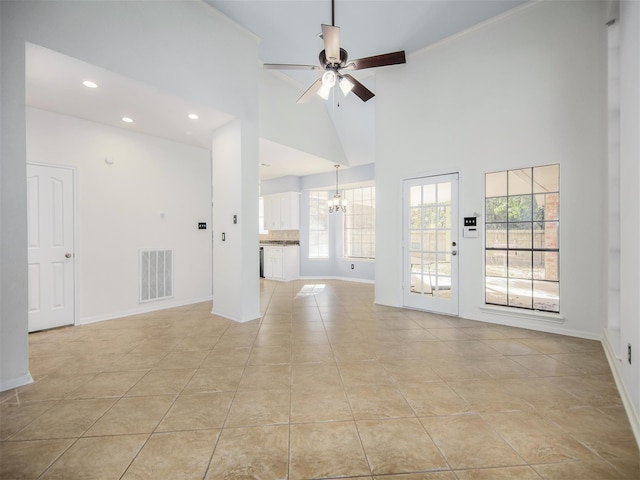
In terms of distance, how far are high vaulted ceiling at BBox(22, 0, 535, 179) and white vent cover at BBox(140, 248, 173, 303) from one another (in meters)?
1.84

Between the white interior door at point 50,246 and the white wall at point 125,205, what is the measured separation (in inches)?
4.2

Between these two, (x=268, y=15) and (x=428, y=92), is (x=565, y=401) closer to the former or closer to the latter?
(x=428, y=92)

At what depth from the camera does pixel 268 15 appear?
3.65m

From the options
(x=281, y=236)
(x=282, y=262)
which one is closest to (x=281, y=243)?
(x=282, y=262)

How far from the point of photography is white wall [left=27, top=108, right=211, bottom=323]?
3.83m

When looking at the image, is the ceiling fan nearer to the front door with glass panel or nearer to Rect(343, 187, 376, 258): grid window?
the front door with glass panel

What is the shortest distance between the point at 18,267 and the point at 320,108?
5267mm

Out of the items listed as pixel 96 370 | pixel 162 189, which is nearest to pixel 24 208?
pixel 96 370

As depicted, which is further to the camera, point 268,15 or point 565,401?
point 268,15

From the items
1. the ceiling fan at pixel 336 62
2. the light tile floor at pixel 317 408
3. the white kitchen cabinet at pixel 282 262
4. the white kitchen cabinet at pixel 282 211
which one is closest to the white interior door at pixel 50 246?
the light tile floor at pixel 317 408

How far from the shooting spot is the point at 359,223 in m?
7.80

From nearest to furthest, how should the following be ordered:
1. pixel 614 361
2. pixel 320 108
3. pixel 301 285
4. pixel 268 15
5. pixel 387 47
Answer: pixel 614 361, pixel 268 15, pixel 387 47, pixel 320 108, pixel 301 285

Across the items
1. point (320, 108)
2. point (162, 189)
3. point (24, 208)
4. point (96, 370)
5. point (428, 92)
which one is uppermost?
point (320, 108)

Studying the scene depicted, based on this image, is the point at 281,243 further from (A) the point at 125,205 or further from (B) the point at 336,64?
(B) the point at 336,64
